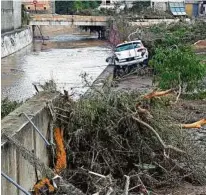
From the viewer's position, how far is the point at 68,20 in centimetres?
5738

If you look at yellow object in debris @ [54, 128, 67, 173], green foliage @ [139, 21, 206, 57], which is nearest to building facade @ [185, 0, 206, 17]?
green foliage @ [139, 21, 206, 57]

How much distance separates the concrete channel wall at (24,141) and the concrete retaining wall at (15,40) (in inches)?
1261

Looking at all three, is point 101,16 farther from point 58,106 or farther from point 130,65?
point 58,106

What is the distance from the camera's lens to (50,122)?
8.54m

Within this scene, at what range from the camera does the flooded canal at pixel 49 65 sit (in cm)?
2625

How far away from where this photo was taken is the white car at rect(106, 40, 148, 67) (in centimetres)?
2642

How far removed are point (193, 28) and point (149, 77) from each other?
13350mm

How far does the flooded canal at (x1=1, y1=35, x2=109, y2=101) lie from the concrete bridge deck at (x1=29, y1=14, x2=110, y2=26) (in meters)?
2.38

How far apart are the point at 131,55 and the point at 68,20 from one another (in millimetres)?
31863

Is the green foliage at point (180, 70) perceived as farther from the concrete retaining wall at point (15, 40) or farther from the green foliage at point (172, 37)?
the concrete retaining wall at point (15, 40)

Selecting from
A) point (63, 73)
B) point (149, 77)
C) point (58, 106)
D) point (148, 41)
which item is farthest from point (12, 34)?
point (58, 106)

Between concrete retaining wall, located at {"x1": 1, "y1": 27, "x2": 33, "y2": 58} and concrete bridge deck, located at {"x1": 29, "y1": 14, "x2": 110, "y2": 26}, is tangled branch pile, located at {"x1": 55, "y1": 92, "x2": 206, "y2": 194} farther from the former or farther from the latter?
concrete bridge deck, located at {"x1": 29, "y1": 14, "x2": 110, "y2": 26}

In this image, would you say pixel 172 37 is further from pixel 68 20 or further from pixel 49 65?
pixel 68 20

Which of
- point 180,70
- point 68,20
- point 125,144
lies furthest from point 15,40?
point 125,144
